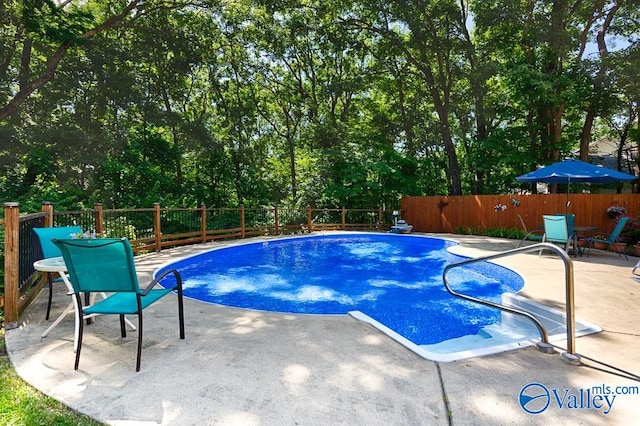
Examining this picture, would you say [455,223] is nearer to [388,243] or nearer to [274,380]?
[388,243]

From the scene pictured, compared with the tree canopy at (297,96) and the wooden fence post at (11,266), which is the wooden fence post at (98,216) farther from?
the tree canopy at (297,96)

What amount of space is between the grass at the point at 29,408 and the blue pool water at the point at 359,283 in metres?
2.58

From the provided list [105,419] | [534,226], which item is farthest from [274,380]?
[534,226]

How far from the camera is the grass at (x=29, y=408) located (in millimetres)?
1712

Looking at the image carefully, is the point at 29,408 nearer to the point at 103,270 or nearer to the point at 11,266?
the point at 103,270

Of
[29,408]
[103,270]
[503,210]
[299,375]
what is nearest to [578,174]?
[503,210]

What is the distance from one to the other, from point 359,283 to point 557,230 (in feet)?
13.9

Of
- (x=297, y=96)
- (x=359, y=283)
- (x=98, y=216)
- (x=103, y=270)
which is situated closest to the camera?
(x=103, y=270)

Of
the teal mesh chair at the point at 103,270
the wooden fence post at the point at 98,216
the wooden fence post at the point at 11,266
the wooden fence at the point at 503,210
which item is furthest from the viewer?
the wooden fence at the point at 503,210

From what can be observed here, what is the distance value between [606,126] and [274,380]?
22.0 meters

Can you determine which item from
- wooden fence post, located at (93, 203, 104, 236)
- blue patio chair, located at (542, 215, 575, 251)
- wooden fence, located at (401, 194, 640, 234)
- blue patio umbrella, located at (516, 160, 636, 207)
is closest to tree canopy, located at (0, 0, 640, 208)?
wooden fence, located at (401, 194, 640, 234)

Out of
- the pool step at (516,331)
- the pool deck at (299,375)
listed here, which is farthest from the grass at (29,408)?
the pool step at (516,331)

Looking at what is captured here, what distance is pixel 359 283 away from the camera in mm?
5895

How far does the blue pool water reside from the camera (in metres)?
4.13
